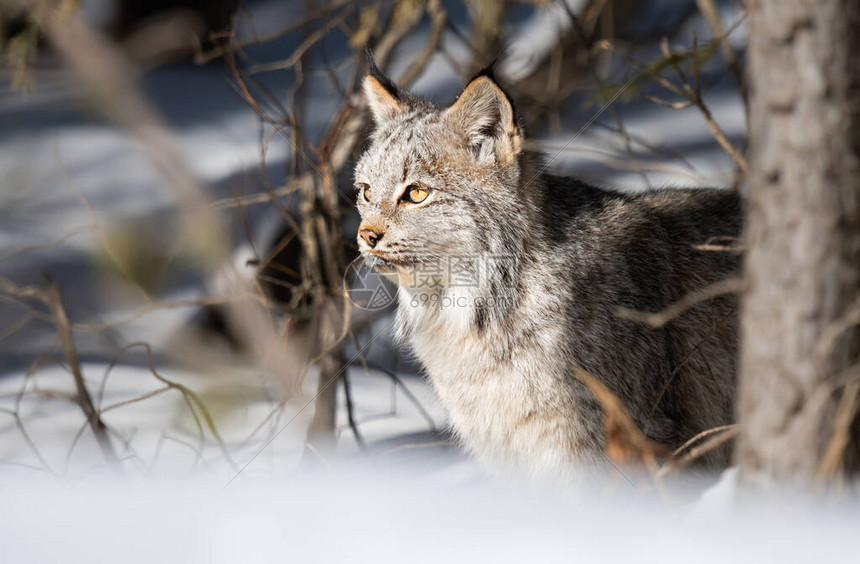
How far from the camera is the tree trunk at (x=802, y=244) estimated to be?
1221 millimetres

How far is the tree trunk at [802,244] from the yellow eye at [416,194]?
102cm

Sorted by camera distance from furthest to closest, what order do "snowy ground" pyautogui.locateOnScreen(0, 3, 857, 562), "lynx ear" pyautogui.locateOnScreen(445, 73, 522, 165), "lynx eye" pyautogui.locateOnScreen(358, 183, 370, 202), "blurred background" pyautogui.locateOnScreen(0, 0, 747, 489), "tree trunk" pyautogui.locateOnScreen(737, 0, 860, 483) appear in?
"blurred background" pyautogui.locateOnScreen(0, 0, 747, 489) → "lynx eye" pyautogui.locateOnScreen(358, 183, 370, 202) → "lynx ear" pyautogui.locateOnScreen(445, 73, 522, 165) → "snowy ground" pyautogui.locateOnScreen(0, 3, 857, 562) → "tree trunk" pyautogui.locateOnScreen(737, 0, 860, 483)

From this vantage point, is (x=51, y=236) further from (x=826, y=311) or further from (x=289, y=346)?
(x=826, y=311)

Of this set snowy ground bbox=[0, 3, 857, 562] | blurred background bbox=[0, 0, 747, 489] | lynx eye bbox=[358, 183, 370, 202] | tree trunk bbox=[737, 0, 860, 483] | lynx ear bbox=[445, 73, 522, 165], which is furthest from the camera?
blurred background bbox=[0, 0, 747, 489]

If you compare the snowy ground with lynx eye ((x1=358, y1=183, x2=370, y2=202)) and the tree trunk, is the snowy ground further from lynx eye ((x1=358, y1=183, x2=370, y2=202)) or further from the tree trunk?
lynx eye ((x1=358, y1=183, x2=370, y2=202))

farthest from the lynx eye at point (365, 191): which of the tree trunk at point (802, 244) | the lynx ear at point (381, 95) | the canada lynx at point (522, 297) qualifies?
the tree trunk at point (802, 244)

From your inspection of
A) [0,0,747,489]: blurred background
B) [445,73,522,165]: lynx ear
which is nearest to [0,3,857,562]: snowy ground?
[0,0,747,489]: blurred background

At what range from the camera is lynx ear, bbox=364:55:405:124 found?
2410 millimetres

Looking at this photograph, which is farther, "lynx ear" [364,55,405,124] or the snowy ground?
"lynx ear" [364,55,405,124]

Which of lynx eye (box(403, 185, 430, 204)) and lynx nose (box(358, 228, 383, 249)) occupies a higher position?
lynx eye (box(403, 185, 430, 204))

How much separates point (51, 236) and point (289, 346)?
1278 millimetres

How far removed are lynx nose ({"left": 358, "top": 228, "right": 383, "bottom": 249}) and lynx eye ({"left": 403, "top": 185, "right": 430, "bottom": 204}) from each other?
0.15 metres

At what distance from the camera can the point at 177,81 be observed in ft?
14.3

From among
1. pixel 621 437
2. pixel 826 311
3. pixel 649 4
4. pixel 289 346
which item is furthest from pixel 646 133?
pixel 826 311
